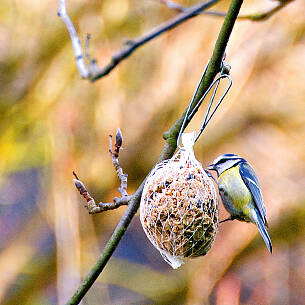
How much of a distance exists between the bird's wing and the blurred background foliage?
234cm

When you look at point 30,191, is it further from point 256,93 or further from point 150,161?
point 256,93

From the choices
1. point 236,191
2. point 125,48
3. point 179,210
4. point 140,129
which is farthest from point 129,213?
point 140,129

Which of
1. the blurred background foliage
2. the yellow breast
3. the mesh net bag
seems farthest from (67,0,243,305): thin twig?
the blurred background foliage

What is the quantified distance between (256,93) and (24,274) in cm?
293

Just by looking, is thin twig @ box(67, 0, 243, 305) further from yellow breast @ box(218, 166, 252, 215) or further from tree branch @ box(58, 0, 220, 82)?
yellow breast @ box(218, 166, 252, 215)

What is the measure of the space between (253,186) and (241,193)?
87mm

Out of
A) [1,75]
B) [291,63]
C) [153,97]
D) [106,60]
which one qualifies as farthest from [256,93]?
[1,75]

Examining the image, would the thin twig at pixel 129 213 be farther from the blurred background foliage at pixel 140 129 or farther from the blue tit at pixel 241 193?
the blurred background foliage at pixel 140 129

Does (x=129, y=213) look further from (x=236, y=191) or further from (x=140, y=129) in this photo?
(x=140, y=129)

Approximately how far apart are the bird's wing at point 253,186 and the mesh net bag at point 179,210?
2.42 feet

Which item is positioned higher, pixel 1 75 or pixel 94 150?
pixel 1 75

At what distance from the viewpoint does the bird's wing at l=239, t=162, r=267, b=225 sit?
9.30 ft

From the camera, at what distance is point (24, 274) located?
553 cm

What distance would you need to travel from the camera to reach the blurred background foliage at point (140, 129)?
209 inches
